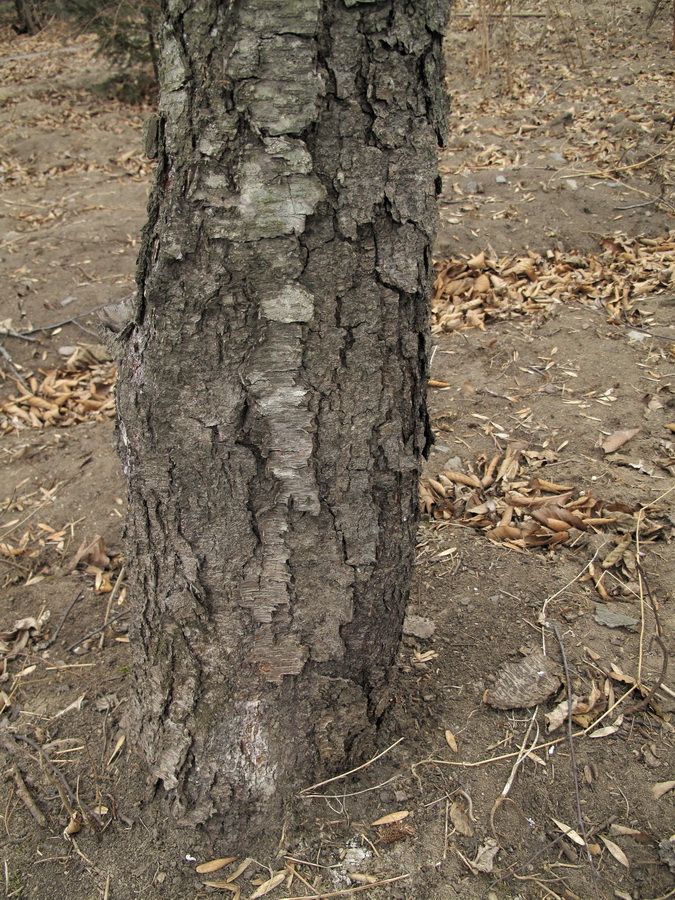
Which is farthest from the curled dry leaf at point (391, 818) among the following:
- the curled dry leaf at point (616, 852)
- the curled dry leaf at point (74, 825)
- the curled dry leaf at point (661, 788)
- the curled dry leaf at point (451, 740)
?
the curled dry leaf at point (74, 825)

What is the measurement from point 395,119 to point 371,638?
4.02 feet

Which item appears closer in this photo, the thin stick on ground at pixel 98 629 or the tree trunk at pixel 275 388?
the tree trunk at pixel 275 388

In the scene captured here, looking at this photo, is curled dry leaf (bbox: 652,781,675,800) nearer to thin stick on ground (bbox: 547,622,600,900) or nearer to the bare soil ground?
the bare soil ground

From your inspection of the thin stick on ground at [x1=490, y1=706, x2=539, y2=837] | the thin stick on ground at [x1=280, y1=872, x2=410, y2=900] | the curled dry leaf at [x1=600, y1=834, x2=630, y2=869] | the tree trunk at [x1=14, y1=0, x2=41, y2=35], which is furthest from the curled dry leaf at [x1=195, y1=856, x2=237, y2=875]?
the tree trunk at [x1=14, y1=0, x2=41, y2=35]

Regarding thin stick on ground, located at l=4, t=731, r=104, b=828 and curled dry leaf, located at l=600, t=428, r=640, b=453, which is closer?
thin stick on ground, located at l=4, t=731, r=104, b=828

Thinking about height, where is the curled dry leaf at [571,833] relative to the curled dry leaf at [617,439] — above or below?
below

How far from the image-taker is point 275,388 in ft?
4.66

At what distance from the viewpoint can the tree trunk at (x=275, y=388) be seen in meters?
1.21

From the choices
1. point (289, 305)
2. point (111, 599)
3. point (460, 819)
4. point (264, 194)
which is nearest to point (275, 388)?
point (289, 305)

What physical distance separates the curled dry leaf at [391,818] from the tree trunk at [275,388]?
0.18 meters

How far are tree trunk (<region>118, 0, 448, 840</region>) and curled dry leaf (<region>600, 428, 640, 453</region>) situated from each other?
178 centimetres

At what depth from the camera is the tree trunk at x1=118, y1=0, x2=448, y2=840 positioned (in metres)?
1.21

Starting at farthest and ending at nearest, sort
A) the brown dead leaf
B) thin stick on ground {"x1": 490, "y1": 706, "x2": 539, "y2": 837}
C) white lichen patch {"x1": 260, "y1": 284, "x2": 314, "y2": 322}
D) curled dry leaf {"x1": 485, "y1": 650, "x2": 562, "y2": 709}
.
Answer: the brown dead leaf, curled dry leaf {"x1": 485, "y1": 650, "x2": 562, "y2": 709}, thin stick on ground {"x1": 490, "y1": 706, "x2": 539, "y2": 837}, white lichen patch {"x1": 260, "y1": 284, "x2": 314, "y2": 322}

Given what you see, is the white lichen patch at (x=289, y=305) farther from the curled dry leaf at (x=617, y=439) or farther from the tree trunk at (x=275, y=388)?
the curled dry leaf at (x=617, y=439)
